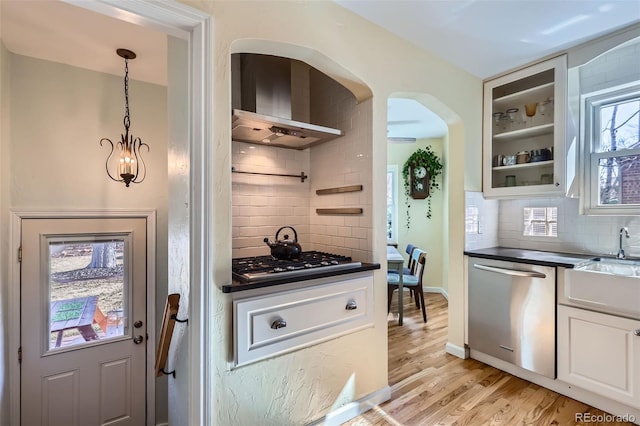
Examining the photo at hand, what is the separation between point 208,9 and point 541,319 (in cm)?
288

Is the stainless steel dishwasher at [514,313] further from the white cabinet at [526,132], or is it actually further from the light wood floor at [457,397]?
the white cabinet at [526,132]

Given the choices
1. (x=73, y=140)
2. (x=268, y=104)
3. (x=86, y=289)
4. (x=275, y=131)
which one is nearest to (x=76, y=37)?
(x=73, y=140)

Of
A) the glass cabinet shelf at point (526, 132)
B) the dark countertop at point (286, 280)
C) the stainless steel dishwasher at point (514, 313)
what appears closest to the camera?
the dark countertop at point (286, 280)

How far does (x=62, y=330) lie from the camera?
2.25m

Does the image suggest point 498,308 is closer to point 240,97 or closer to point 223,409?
point 223,409

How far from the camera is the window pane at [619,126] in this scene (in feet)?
7.50

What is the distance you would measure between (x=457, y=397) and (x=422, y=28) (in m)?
2.60

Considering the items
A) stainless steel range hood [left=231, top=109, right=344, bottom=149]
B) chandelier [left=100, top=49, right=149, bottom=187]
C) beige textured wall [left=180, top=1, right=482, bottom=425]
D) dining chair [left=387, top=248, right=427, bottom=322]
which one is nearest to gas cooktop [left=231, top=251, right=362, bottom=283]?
beige textured wall [left=180, top=1, right=482, bottom=425]

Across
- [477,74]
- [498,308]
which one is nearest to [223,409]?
[498,308]

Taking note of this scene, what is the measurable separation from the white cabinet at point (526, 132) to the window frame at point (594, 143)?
0.25m

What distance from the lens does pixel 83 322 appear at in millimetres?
2322

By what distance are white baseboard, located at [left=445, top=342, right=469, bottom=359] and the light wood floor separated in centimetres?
5

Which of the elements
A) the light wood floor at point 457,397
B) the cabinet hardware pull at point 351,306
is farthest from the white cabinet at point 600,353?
the cabinet hardware pull at point 351,306

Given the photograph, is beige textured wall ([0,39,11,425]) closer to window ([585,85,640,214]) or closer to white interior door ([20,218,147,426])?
white interior door ([20,218,147,426])
